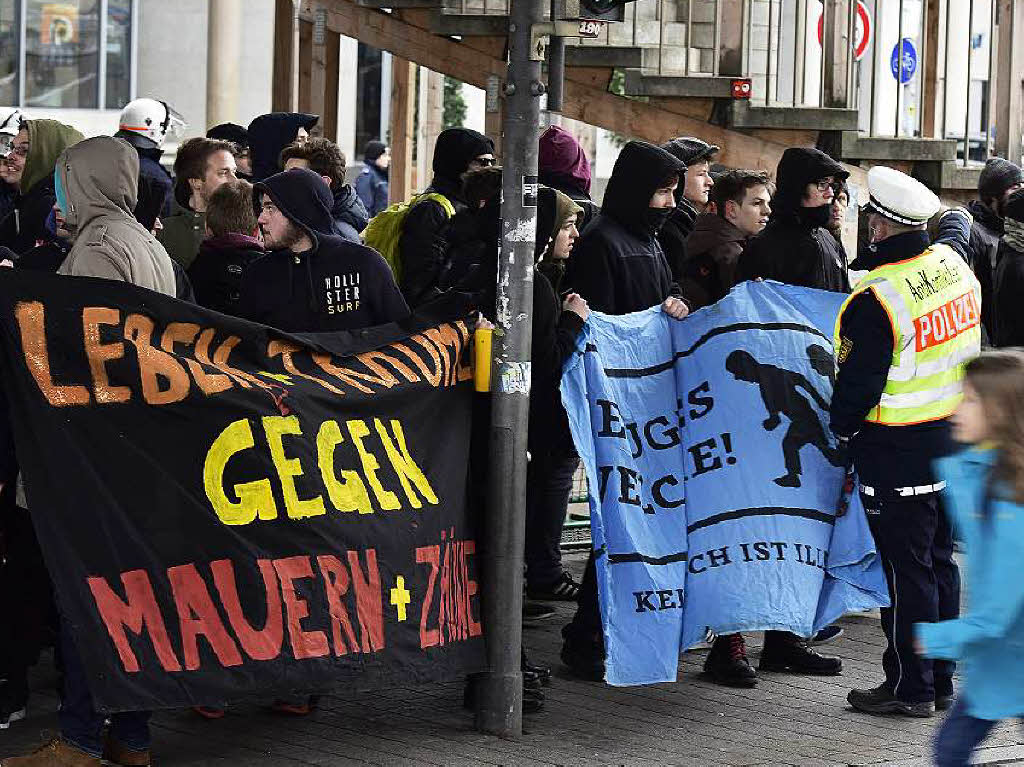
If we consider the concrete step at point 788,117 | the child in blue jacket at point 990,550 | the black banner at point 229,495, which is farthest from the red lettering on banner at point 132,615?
the concrete step at point 788,117

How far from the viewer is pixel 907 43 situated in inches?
651

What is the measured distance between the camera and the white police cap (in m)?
6.78

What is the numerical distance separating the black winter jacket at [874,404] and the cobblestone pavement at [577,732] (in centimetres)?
94

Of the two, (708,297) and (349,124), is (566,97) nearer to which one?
(708,297)

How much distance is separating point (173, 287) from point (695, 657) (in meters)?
2.84

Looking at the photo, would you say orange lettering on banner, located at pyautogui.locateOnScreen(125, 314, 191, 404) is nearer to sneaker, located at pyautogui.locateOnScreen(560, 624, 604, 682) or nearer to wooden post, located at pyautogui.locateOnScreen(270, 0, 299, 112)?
sneaker, located at pyautogui.locateOnScreen(560, 624, 604, 682)

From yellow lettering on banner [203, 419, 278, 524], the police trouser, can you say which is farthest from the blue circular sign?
yellow lettering on banner [203, 419, 278, 524]

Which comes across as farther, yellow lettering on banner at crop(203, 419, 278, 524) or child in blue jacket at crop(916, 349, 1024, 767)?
yellow lettering on banner at crop(203, 419, 278, 524)

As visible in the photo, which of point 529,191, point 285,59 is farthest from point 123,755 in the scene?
point 285,59

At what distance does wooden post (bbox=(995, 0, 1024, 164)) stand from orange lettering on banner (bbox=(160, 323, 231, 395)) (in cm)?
786

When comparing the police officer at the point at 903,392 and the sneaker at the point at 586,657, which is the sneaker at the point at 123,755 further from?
the police officer at the point at 903,392

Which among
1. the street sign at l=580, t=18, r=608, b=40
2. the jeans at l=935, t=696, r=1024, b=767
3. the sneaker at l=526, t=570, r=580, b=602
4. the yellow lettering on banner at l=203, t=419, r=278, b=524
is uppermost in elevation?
the street sign at l=580, t=18, r=608, b=40

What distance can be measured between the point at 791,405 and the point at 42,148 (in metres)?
3.49

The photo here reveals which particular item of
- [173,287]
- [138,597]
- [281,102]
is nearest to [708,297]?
[173,287]
